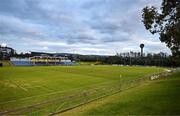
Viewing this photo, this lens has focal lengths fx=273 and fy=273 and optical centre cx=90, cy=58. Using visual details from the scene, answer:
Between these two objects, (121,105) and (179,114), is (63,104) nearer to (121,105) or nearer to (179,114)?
(121,105)

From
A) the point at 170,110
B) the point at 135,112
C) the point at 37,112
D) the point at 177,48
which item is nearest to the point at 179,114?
the point at 170,110

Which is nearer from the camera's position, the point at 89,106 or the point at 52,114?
the point at 52,114

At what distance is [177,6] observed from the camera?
64.4 feet

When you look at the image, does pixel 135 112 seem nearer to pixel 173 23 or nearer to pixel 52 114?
pixel 52 114

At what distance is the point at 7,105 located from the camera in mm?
25688

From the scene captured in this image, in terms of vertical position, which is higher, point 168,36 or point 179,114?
point 168,36

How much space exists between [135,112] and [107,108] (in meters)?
2.61

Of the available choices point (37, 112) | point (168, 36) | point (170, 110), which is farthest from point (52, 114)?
point (168, 36)

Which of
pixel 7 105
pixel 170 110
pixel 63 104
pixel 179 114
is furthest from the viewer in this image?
pixel 7 105

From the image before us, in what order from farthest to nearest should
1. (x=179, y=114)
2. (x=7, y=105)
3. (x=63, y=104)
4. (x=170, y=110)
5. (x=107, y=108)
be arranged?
(x=7, y=105) < (x=63, y=104) < (x=107, y=108) < (x=170, y=110) < (x=179, y=114)

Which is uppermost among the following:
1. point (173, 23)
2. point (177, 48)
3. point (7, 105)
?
point (173, 23)

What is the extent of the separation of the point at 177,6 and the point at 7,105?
1732cm

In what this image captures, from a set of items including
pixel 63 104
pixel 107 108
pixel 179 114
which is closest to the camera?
pixel 179 114

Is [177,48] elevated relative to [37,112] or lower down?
elevated
